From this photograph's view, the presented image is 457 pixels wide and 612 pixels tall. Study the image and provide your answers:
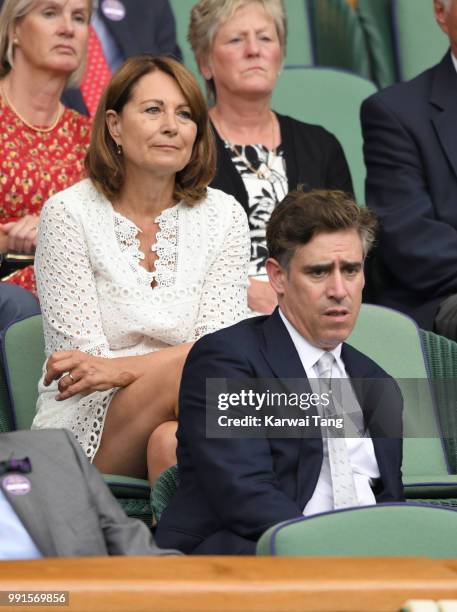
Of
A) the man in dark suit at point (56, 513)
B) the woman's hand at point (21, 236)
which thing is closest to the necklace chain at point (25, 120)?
the woman's hand at point (21, 236)

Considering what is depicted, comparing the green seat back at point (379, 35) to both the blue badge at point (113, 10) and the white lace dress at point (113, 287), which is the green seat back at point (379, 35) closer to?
the blue badge at point (113, 10)

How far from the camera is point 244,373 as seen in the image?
2600 mm

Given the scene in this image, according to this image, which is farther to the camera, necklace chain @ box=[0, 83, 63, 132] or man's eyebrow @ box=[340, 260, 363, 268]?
necklace chain @ box=[0, 83, 63, 132]

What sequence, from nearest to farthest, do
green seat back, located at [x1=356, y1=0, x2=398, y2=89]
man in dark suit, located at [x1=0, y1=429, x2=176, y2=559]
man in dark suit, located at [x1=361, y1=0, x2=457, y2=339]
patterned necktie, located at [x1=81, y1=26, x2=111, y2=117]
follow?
man in dark suit, located at [x1=0, y1=429, x2=176, y2=559]
man in dark suit, located at [x1=361, y1=0, x2=457, y2=339]
patterned necktie, located at [x1=81, y1=26, x2=111, y2=117]
green seat back, located at [x1=356, y1=0, x2=398, y2=89]

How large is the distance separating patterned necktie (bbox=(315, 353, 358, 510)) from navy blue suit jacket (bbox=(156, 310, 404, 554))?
0.04m

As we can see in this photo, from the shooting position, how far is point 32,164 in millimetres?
3840

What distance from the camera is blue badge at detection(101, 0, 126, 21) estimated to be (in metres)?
4.59

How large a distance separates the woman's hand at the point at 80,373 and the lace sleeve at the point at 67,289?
83mm

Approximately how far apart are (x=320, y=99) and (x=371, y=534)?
2.80 meters

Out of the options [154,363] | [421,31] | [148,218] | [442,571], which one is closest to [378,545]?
[442,571]

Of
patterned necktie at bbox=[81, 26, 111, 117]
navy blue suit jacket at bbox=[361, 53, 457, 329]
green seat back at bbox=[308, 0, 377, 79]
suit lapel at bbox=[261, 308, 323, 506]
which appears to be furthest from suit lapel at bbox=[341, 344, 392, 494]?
green seat back at bbox=[308, 0, 377, 79]

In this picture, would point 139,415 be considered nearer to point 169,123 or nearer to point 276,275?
point 276,275

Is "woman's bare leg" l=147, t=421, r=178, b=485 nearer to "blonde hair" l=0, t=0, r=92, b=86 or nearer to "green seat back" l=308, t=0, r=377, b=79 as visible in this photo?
"blonde hair" l=0, t=0, r=92, b=86

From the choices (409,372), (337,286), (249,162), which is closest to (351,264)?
(337,286)
